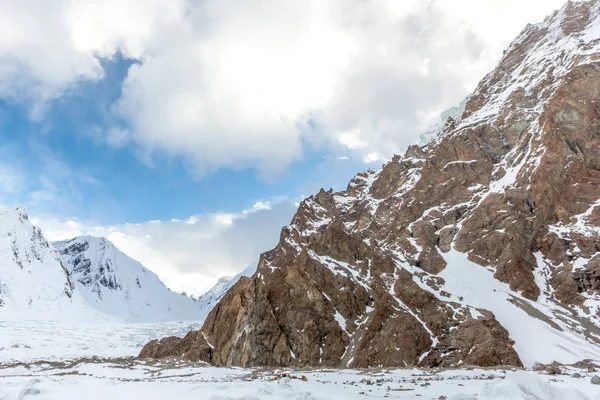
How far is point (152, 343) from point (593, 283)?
103m

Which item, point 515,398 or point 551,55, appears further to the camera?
point 551,55

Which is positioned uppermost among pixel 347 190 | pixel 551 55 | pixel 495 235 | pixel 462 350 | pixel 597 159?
pixel 551 55

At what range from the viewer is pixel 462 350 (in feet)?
243

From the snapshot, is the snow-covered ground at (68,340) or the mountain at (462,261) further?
the snow-covered ground at (68,340)

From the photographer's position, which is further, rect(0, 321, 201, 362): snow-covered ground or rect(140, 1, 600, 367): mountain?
rect(0, 321, 201, 362): snow-covered ground

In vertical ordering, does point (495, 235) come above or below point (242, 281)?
above

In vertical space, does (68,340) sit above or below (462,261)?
below

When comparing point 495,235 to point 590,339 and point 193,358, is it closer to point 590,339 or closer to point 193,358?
point 590,339

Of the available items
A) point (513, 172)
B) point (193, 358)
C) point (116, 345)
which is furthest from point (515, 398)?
point (116, 345)

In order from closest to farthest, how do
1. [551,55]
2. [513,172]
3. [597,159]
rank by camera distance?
[597,159] → [513,172] → [551,55]

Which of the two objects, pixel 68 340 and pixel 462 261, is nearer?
pixel 462 261

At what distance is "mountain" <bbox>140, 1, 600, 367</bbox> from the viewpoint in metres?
81.1

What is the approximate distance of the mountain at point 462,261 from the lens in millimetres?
81062

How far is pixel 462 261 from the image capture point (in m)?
116
